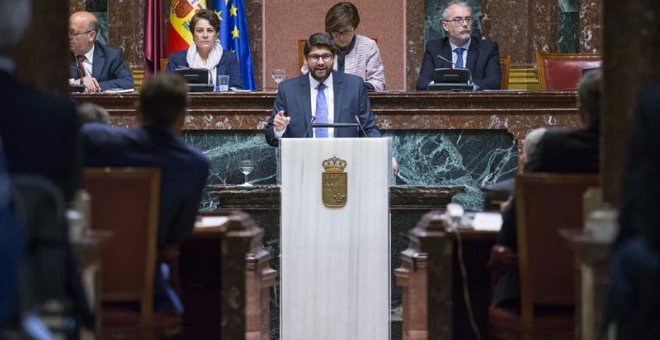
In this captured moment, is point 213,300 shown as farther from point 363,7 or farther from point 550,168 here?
point 363,7

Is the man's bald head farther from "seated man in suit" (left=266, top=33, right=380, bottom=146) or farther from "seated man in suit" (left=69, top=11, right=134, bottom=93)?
"seated man in suit" (left=266, top=33, right=380, bottom=146)

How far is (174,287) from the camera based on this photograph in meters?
6.06

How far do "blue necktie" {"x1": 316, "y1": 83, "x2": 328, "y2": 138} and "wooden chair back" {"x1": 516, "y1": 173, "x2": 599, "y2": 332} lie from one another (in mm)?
3506

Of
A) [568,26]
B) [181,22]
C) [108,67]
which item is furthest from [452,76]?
[181,22]

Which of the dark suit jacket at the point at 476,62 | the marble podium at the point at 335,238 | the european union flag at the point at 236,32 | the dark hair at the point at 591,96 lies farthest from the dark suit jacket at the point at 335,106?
the dark hair at the point at 591,96

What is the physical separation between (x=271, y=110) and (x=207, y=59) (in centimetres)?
113

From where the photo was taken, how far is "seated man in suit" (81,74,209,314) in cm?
577

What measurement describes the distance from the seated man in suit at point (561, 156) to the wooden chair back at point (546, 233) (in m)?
0.14

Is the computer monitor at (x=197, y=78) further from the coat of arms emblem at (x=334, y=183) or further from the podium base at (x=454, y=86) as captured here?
the coat of arms emblem at (x=334, y=183)

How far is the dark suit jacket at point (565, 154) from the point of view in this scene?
5785mm

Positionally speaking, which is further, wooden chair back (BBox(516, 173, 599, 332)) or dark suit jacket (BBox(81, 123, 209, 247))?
dark suit jacket (BBox(81, 123, 209, 247))

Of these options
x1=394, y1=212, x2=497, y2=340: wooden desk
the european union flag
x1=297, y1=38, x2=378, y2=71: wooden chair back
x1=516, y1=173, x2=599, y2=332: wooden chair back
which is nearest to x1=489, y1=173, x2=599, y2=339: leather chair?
x1=516, y1=173, x2=599, y2=332: wooden chair back

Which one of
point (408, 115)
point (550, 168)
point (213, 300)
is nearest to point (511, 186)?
point (550, 168)

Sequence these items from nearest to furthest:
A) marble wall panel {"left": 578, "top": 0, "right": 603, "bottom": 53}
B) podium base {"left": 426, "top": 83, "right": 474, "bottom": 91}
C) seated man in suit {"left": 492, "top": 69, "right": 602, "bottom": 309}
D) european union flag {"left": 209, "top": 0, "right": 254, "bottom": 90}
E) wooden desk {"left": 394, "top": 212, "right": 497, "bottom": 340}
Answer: seated man in suit {"left": 492, "top": 69, "right": 602, "bottom": 309}, wooden desk {"left": 394, "top": 212, "right": 497, "bottom": 340}, podium base {"left": 426, "top": 83, "right": 474, "bottom": 91}, european union flag {"left": 209, "top": 0, "right": 254, "bottom": 90}, marble wall panel {"left": 578, "top": 0, "right": 603, "bottom": 53}
